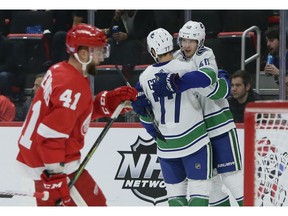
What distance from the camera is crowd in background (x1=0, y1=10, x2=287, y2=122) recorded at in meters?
6.39

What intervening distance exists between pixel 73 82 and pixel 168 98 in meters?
1.08

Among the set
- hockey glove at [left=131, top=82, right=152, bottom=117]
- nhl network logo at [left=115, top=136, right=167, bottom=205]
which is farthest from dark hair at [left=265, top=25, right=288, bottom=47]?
hockey glove at [left=131, top=82, right=152, bottom=117]

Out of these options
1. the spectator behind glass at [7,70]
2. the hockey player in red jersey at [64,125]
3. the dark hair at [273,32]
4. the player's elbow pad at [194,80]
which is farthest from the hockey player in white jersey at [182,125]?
the spectator behind glass at [7,70]

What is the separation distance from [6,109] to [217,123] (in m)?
1.61

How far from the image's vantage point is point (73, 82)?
13.0 ft

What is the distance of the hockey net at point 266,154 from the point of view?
3.79 metres

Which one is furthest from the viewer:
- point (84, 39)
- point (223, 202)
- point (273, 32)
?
point (273, 32)

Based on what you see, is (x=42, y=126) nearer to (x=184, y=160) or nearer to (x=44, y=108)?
(x=44, y=108)

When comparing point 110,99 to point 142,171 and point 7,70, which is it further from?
point 7,70

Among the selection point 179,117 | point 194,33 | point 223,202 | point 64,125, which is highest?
point 194,33

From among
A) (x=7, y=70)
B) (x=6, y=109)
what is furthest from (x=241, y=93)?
(x=7, y=70)

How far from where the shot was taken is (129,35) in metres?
6.55

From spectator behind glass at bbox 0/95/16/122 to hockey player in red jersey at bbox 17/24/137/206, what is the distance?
1974 millimetres

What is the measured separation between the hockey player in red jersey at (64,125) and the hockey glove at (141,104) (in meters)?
0.80
